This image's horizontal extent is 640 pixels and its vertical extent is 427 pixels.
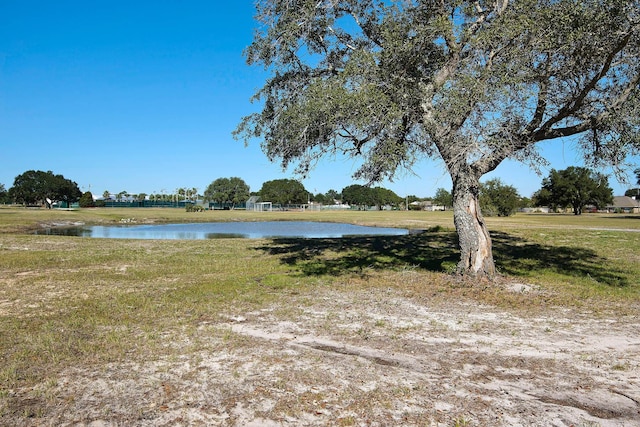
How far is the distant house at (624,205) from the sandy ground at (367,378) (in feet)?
498

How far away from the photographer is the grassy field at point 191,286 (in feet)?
20.4

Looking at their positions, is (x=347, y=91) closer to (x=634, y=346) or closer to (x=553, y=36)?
(x=553, y=36)

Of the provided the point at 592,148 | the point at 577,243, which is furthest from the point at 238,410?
the point at 577,243

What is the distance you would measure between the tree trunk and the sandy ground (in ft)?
12.6

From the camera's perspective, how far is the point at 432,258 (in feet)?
54.8

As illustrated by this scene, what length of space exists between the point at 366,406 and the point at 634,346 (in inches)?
182

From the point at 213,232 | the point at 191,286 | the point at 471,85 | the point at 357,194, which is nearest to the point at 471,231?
the point at 471,85

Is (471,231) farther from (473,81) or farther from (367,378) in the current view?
(367,378)

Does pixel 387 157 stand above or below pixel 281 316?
above

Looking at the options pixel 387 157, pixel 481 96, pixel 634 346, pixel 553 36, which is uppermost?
pixel 553 36

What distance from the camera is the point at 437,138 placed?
11.2 meters

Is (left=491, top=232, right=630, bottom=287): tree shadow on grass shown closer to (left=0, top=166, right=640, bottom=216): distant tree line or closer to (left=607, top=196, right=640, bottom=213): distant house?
(left=0, top=166, right=640, bottom=216): distant tree line

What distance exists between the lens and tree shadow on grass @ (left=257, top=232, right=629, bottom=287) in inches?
548

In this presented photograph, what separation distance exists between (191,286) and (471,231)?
24.3ft
